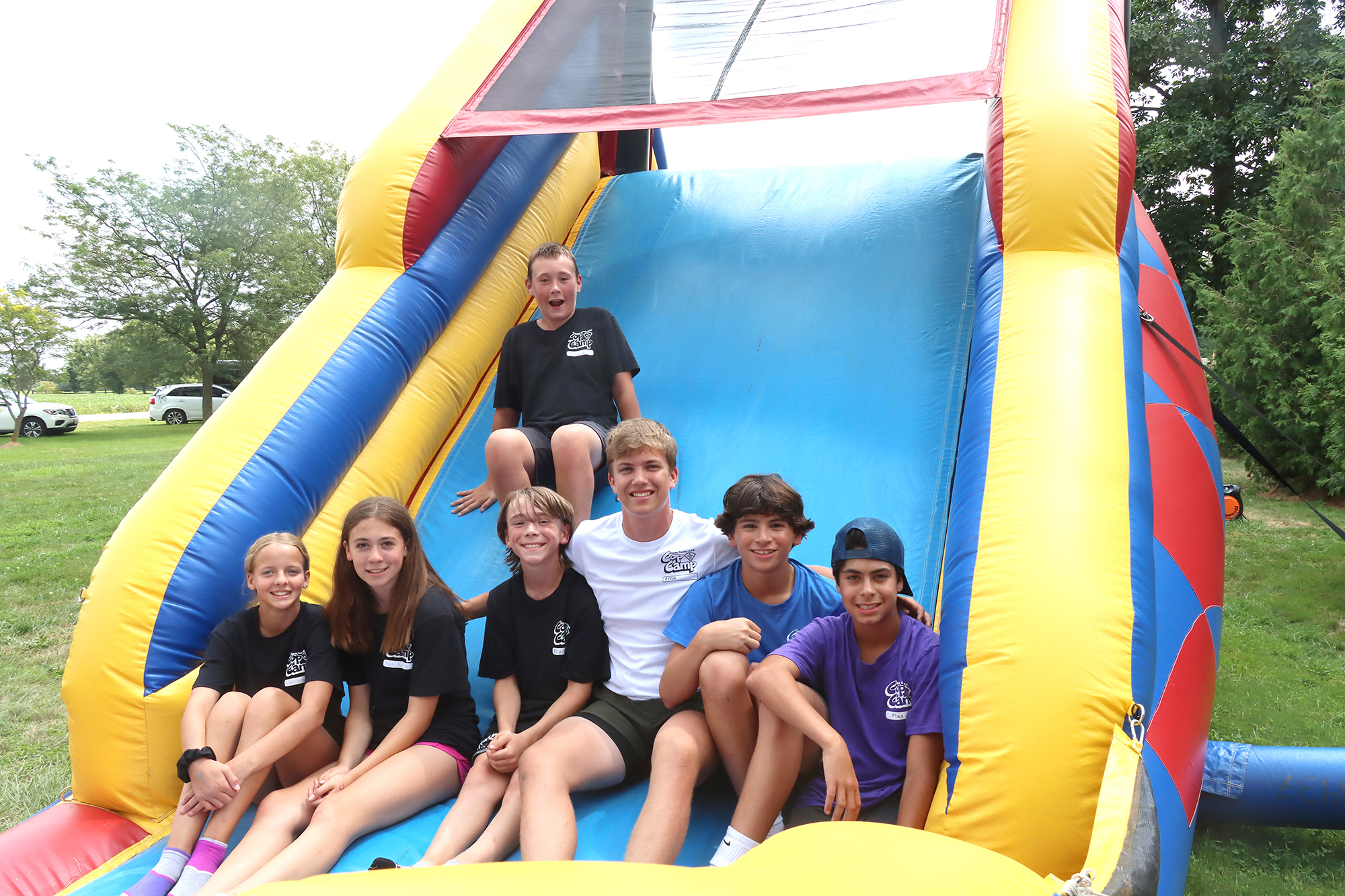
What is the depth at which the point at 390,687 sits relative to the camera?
6.51 feet

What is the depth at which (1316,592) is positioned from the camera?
461 cm

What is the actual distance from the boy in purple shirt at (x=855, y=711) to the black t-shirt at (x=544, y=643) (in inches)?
18.1

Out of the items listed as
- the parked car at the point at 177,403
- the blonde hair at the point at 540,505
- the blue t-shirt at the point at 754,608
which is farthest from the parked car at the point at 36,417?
the blue t-shirt at the point at 754,608

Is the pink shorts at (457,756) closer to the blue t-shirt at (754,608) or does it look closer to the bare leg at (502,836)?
the bare leg at (502,836)

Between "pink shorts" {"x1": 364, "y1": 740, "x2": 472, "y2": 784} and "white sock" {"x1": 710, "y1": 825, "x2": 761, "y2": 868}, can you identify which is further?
"pink shorts" {"x1": 364, "y1": 740, "x2": 472, "y2": 784}

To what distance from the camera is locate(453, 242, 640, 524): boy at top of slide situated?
259 centimetres

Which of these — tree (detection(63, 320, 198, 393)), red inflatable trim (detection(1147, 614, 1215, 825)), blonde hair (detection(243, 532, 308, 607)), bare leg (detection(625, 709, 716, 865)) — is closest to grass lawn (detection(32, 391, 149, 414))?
tree (detection(63, 320, 198, 393))

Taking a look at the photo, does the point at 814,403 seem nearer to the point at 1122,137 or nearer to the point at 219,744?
the point at 1122,137

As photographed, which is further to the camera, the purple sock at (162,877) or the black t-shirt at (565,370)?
the black t-shirt at (565,370)

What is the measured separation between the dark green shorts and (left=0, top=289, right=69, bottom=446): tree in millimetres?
15726

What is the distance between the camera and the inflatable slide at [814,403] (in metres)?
1.45

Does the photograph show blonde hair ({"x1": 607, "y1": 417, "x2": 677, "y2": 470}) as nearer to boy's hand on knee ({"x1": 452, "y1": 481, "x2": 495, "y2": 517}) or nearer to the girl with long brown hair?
the girl with long brown hair

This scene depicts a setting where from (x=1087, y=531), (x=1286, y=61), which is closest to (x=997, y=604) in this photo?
(x=1087, y=531)

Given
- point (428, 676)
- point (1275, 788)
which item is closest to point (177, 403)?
point (428, 676)
